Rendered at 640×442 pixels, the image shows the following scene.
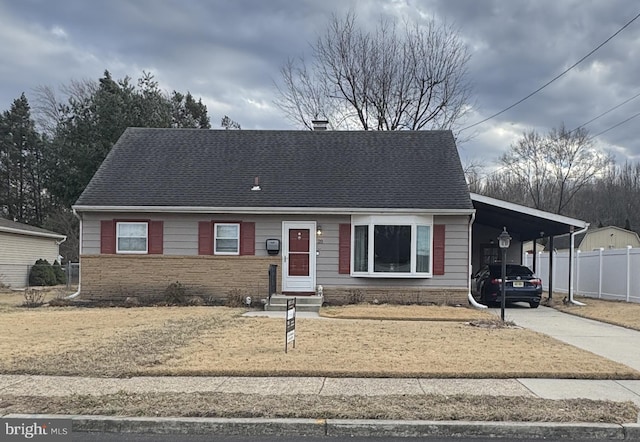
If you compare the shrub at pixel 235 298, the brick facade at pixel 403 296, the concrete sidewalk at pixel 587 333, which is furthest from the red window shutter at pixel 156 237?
the concrete sidewalk at pixel 587 333

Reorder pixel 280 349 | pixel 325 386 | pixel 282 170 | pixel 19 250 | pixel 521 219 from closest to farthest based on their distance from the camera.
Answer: pixel 325 386 < pixel 280 349 < pixel 282 170 < pixel 521 219 < pixel 19 250

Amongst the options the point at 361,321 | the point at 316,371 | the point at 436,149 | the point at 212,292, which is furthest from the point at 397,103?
the point at 316,371

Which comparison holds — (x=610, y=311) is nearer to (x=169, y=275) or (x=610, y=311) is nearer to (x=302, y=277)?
(x=302, y=277)

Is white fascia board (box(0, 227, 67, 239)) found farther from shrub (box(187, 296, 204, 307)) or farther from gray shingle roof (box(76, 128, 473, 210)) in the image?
shrub (box(187, 296, 204, 307))

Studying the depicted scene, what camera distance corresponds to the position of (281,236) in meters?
16.5

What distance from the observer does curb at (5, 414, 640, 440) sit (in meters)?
5.18

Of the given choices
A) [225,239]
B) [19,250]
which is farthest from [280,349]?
[19,250]

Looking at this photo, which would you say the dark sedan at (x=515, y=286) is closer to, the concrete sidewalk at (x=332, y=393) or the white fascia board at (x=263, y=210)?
the white fascia board at (x=263, y=210)

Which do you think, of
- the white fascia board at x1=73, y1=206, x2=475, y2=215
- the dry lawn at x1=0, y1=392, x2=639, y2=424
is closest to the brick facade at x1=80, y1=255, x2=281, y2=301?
the white fascia board at x1=73, y1=206, x2=475, y2=215

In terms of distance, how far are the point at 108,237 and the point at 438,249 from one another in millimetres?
9844

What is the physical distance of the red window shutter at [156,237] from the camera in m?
16.6

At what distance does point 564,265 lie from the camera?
73.7 feet

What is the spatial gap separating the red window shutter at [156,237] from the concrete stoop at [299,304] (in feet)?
12.6

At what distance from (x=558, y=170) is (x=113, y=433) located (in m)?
48.3
